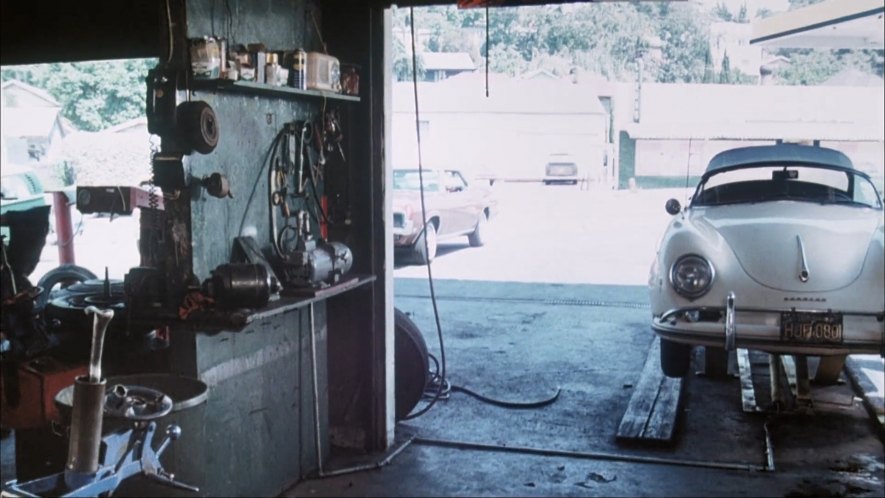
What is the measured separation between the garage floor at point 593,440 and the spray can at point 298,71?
1.94m

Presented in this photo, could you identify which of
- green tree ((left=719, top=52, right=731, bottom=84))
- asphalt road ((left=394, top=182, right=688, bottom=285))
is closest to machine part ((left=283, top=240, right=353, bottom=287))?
A: green tree ((left=719, top=52, right=731, bottom=84))

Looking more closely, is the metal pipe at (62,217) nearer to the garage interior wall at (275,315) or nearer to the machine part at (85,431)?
the garage interior wall at (275,315)

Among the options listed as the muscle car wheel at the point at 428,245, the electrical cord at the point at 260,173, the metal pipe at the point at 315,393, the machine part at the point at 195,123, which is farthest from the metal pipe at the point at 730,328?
the muscle car wheel at the point at 428,245

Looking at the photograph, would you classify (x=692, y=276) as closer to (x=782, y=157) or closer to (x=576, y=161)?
(x=782, y=157)

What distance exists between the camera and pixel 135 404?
2.01 m

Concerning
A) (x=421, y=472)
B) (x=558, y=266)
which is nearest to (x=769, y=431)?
(x=421, y=472)

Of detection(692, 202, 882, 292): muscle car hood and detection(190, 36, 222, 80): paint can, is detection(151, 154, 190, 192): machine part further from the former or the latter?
detection(692, 202, 882, 292): muscle car hood

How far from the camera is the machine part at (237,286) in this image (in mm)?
3211

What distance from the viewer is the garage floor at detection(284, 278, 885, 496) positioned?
13.3 feet

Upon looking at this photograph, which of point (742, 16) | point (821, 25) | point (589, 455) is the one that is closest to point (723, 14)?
point (742, 16)

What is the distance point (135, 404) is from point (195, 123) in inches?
55.8

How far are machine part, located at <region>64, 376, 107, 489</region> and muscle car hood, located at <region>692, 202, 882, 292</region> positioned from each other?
13.0 feet

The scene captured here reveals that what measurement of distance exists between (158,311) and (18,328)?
2.32 feet

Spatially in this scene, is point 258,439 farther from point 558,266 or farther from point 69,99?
point 558,266
